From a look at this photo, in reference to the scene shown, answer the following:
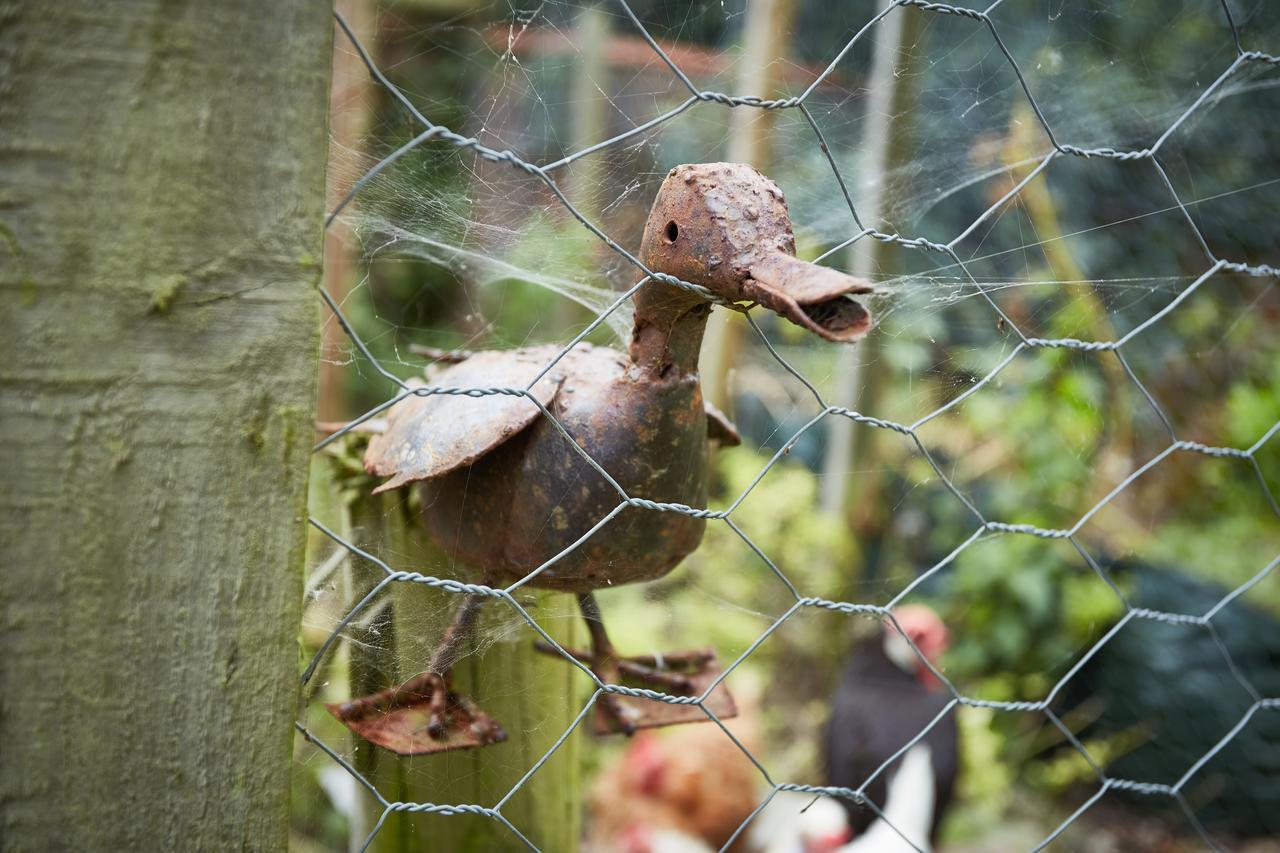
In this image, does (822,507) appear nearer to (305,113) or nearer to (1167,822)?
(1167,822)

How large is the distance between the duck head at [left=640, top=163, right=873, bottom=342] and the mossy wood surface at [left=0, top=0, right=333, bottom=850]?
0.79ft

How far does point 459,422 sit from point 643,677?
12.4 inches

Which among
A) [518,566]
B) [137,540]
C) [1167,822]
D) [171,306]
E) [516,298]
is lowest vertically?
[1167,822]

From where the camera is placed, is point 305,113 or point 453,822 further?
point 453,822

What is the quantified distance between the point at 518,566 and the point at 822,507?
2049 mm

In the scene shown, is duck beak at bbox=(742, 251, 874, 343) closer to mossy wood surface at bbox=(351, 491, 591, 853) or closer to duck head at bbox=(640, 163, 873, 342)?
duck head at bbox=(640, 163, 873, 342)

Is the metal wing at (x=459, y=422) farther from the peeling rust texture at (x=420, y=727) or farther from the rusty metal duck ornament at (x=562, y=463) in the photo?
the peeling rust texture at (x=420, y=727)

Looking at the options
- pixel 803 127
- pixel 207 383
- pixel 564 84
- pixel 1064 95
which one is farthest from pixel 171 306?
pixel 564 84

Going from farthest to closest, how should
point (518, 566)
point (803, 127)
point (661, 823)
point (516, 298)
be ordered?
point (516, 298) < point (661, 823) < point (803, 127) < point (518, 566)

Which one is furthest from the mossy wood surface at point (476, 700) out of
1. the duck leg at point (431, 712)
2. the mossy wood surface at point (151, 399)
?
the mossy wood surface at point (151, 399)

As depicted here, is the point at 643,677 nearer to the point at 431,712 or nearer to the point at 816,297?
the point at 431,712

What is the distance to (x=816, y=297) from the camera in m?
0.54

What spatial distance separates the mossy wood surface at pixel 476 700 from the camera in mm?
760

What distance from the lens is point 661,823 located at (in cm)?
199
